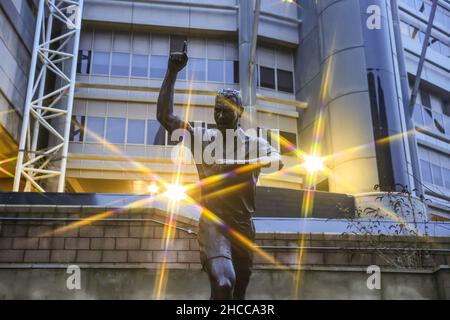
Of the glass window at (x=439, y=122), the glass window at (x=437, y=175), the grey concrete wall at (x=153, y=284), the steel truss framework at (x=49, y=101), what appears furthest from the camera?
the glass window at (x=439, y=122)

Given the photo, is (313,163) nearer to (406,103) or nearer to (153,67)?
(406,103)

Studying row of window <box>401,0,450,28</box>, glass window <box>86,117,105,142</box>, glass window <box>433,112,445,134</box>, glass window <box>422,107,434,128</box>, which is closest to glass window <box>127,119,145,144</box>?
glass window <box>86,117,105,142</box>

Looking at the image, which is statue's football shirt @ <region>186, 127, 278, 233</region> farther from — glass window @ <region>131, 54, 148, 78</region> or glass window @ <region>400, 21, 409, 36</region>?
glass window @ <region>400, 21, 409, 36</region>

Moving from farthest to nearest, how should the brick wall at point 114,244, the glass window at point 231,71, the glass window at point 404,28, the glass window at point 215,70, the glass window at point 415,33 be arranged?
the glass window at point 415,33
the glass window at point 404,28
the glass window at point 231,71
the glass window at point 215,70
the brick wall at point 114,244

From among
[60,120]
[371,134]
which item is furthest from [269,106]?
[60,120]

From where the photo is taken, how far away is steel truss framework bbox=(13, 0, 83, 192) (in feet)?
65.8

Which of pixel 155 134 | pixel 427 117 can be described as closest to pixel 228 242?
pixel 155 134

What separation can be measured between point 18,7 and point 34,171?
654 centimetres

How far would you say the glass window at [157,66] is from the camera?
77.1 feet

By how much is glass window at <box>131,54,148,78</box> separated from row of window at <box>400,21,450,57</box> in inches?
500

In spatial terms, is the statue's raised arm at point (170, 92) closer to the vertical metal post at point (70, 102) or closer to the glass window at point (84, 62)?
the vertical metal post at point (70, 102)

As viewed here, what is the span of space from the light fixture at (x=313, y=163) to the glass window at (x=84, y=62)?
10691 millimetres

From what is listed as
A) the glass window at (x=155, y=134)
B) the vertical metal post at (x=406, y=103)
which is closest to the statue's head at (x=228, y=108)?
the vertical metal post at (x=406, y=103)
